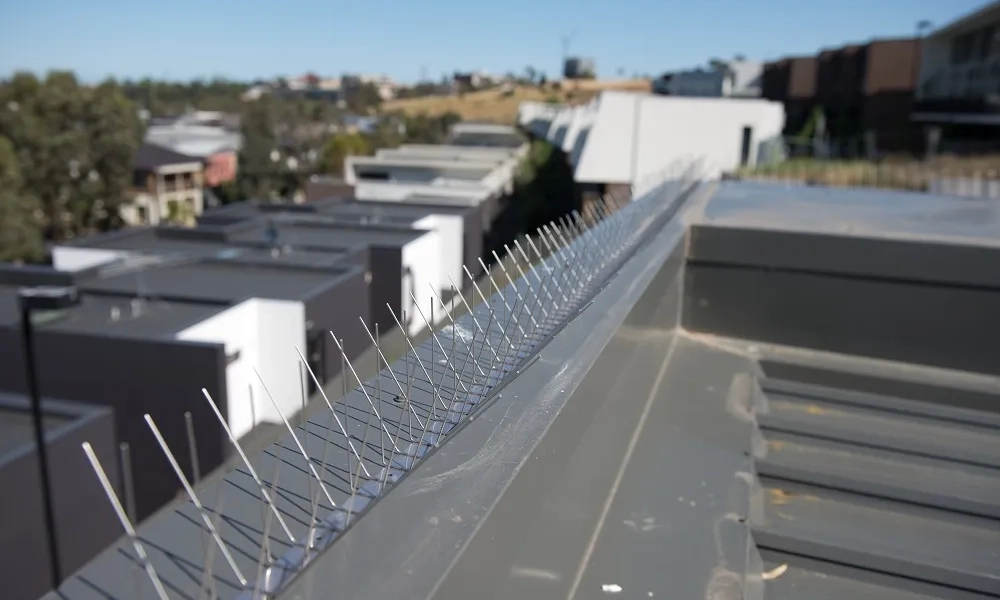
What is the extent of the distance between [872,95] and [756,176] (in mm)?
22740

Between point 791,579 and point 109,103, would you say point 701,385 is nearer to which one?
point 791,579

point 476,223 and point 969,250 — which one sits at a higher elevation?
point 969,250

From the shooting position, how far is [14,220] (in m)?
27.5

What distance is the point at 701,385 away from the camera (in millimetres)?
3795

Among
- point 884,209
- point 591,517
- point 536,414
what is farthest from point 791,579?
point 884,209

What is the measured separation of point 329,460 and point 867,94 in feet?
121

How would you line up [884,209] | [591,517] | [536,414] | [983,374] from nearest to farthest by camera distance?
1. [536,414]
2. [591,517]
3. [983,374]
4. [884,209]

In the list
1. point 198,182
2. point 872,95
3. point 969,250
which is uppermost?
point 872,95

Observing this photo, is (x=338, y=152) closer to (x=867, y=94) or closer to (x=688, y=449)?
(x=867, y=94)

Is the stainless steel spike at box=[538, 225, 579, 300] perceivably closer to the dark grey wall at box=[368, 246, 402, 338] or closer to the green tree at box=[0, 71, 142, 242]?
the dark grey wall at box=[368, 246, 402, 338]

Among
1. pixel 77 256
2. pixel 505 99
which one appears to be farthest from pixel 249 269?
pixel 505 99

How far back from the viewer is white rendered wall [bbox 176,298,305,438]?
12086mm

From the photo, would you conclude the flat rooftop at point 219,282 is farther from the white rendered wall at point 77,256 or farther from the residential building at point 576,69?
the residential building at point 576,69

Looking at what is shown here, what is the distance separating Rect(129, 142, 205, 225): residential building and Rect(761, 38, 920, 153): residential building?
112 ft
